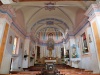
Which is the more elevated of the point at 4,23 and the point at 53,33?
the point at 53,33

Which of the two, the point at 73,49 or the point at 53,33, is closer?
the point at 73,49

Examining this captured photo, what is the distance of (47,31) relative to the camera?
1820 cm

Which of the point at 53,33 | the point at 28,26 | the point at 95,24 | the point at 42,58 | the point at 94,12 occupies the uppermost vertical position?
the point at 53,33

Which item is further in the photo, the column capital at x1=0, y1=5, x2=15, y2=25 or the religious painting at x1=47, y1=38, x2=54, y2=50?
the religious painting at x1=47, y1=38, x2=54, y2=50

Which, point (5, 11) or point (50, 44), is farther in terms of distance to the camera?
point (50, 44)

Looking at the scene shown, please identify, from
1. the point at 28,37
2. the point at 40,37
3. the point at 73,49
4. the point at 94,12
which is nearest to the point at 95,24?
the point at 94,12

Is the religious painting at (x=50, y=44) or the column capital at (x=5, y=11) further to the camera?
the religious painting at (x=50, y=44)

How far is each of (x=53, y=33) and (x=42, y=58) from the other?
5.42 m

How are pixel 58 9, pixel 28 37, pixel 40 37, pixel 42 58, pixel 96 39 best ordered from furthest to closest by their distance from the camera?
pixel 40 37, pixel 42 58, pixel 28 37, pixel 58 9, pixel 96 39

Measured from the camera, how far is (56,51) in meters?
17.3

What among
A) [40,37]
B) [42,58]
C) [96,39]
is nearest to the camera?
[96,39]

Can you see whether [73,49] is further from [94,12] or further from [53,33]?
[53,33]

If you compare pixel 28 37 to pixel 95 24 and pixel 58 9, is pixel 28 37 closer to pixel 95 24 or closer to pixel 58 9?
pixel 58 9

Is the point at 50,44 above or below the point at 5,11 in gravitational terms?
below
